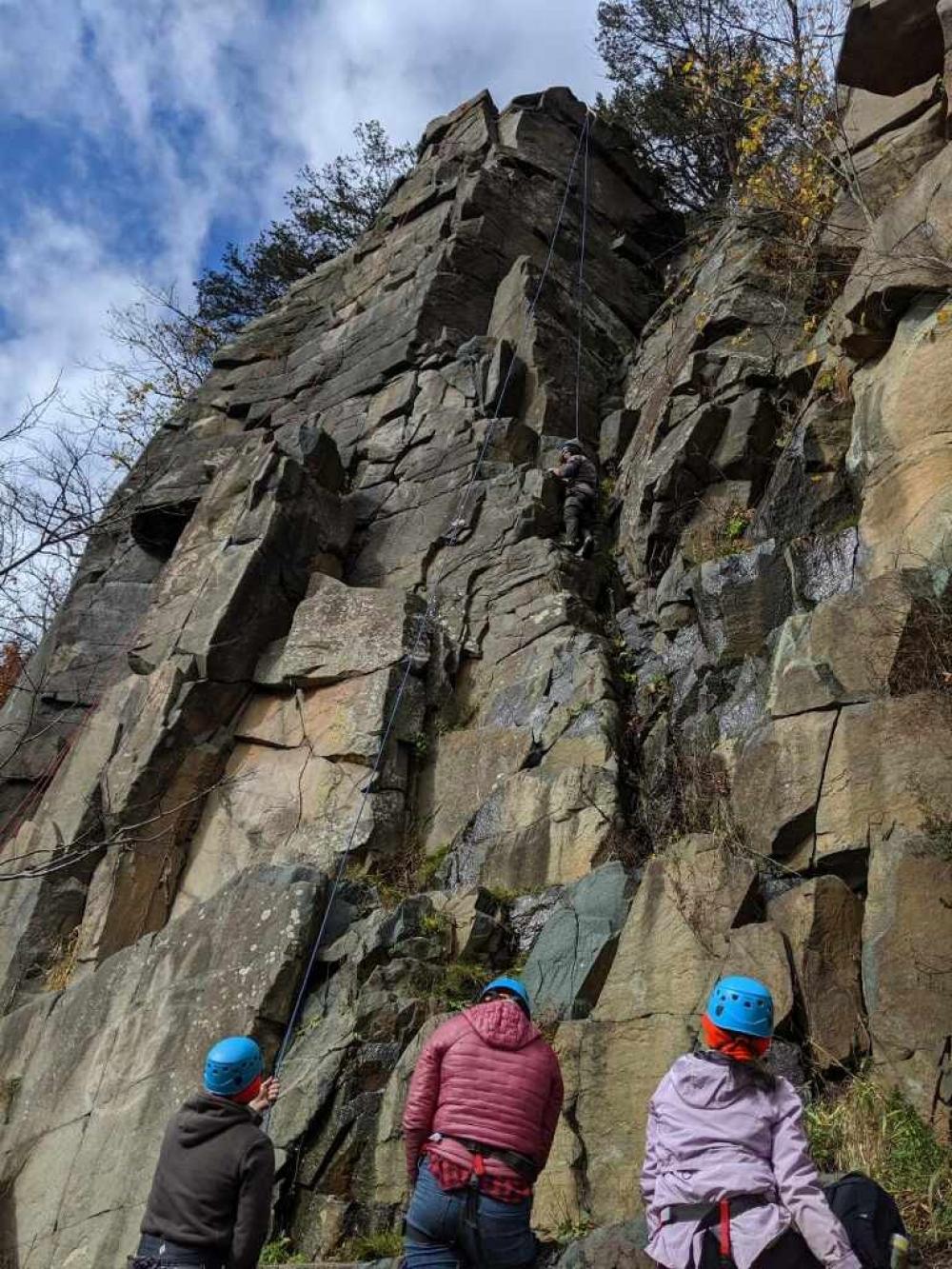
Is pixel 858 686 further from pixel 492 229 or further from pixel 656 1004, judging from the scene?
pixel 492 229

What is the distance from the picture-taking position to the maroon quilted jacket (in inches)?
188

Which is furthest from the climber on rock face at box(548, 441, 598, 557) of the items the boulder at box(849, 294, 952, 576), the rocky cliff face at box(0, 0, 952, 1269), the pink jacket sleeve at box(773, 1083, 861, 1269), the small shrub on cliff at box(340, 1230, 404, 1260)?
the pink jacket sleeve at box(773, 1083, 861, 1269)

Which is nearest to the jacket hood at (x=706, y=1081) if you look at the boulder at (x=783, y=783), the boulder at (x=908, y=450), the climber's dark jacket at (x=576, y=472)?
the boulder at (x=783, y=783)

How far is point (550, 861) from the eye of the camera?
29.7 feet

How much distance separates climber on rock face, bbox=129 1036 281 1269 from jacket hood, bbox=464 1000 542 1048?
38.8 inches

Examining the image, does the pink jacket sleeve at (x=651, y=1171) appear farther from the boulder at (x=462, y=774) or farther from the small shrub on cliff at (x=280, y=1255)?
the boulder at (x=462, y=774)

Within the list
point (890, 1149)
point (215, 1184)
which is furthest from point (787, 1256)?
point (215, 1184)

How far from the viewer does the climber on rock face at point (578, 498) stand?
42.9 feet

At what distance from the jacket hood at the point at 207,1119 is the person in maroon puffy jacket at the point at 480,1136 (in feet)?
2.35

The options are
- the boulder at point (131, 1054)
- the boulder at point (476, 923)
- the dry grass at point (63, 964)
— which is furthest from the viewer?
the dry grass at point (63, 964)

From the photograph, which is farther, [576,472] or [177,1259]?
[576,472]

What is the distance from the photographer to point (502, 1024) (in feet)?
16.4

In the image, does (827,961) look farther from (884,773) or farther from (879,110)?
(879,110)

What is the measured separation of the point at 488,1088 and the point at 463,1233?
21.6 inches
